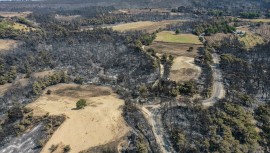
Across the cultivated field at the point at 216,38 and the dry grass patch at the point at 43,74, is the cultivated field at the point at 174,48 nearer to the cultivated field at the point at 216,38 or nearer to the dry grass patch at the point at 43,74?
the cultivated field at the point at 216,38

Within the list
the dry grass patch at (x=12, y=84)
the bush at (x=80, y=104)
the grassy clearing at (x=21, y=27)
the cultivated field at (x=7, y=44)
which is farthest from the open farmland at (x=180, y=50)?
the grassy clearing at (x=21, y=27)

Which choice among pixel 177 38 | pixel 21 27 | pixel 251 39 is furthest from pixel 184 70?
pixel 21 27

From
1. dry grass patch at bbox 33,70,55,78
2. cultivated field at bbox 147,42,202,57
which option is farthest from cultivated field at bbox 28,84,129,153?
cultivated field at bbox 147,42,202,57

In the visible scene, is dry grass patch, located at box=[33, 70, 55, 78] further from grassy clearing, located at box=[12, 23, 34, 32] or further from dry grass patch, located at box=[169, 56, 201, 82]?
grassy clearing, located at box=[12, 23, 34, 32]

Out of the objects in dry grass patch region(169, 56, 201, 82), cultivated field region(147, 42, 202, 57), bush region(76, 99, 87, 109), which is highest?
cultivated field region(147, 42, 202, 57)

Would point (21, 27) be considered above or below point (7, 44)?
above

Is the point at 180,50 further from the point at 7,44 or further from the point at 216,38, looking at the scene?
the point at 7,44
